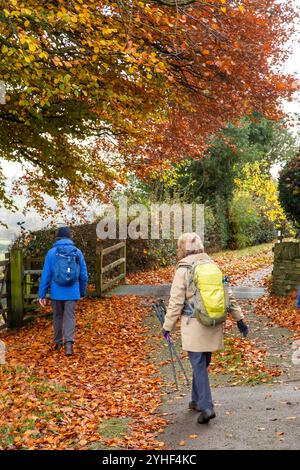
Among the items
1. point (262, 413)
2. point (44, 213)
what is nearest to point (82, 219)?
point (44, 213)

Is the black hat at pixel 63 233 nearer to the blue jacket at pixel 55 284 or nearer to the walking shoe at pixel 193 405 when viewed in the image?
the blue jacket at pixel 55 284

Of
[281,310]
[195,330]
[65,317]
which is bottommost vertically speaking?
[281,310]

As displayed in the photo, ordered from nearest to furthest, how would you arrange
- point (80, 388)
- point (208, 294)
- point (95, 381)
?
point (208, 294) → point (80, 388) → point (95, 381)

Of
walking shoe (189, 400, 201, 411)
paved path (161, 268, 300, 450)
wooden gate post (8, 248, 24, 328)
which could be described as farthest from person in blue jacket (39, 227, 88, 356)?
walking shoe (189, 400, 201, 411)

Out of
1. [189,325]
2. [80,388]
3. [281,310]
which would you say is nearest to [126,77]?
[281,310]

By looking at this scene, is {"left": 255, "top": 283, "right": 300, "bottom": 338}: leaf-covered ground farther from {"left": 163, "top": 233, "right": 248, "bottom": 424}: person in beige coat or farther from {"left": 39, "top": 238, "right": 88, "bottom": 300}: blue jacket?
{"left": 163, "top": 233, "right": 248, "bottom": 424}: person in beige coat

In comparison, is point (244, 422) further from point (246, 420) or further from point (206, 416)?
point (206, 416)

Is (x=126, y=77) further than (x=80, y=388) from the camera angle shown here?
Yes

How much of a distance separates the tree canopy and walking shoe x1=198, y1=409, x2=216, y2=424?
5.47 metres

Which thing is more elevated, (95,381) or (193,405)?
(193,405)

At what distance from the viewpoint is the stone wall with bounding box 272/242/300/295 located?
1424cm

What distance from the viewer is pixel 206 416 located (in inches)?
228

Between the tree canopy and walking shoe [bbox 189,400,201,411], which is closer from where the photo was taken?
walking shoe [bbox 189,400,201,411]

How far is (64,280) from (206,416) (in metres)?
4.25
